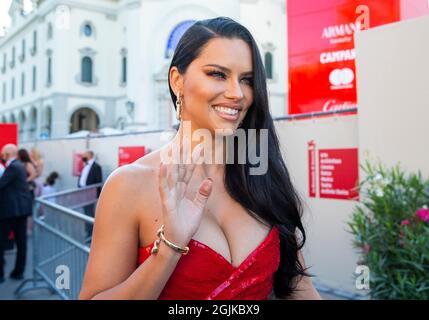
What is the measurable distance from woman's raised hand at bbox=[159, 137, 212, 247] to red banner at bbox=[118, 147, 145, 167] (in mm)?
6916

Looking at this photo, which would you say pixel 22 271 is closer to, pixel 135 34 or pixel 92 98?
pixel 135 34

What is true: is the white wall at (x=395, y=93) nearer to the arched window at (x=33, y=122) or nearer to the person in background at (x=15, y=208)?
the person in background at (x=15, y=208)

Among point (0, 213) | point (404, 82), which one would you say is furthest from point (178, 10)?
point (404, 82)

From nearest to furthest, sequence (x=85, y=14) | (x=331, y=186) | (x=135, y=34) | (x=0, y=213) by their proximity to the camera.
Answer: (x=331, y=186)
(x=0, y=213)
(x=135, y=34)
(x=85, y=14)

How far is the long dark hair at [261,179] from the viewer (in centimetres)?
129

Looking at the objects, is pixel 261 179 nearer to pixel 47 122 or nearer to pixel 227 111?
pixel 227 111

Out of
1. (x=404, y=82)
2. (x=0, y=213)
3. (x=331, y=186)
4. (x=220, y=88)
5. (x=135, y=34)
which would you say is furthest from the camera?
(x=135, y=34)

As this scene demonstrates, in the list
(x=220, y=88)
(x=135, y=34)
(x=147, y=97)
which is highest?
(x=135, y=34)

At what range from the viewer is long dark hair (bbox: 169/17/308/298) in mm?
1288

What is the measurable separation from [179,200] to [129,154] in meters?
7.41

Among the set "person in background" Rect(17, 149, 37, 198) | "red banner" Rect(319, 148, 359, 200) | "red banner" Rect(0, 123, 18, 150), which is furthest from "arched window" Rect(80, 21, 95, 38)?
"red banner" Rect(319, 148, 359, 200)

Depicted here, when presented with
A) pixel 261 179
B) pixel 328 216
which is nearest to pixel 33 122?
pixel 328 216

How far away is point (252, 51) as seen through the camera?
1.32 metres
